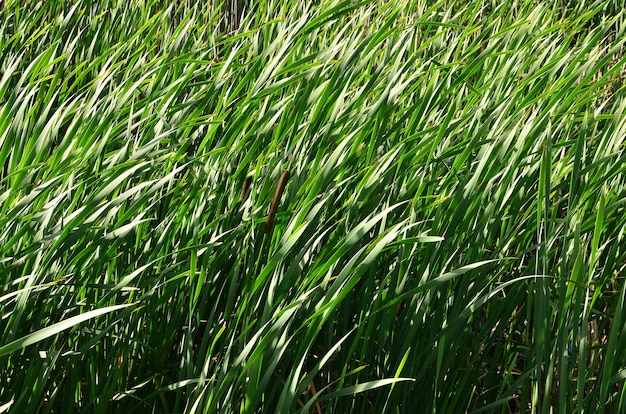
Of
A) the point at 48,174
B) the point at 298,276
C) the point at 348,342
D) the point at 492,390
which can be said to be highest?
the point at 48,174

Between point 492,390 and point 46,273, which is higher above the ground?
point 46,273

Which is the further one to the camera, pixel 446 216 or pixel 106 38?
pixel 106 38

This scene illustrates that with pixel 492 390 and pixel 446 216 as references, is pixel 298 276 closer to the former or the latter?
pixel 446 216

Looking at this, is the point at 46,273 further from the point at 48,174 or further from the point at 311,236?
the point at 311,236

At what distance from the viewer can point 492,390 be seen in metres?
1.26

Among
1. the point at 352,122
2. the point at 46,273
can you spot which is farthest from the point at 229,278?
the point at 352,122

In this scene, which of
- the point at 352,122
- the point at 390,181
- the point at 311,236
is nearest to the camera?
the point at 311,236

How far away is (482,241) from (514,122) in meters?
0.27

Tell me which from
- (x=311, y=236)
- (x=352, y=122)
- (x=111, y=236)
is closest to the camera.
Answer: (x=111, y=236)

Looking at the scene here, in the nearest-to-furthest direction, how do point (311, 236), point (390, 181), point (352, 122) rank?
point (311, 236) < point (390, 181) < point (352, 122)

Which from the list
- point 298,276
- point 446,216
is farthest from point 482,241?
point 298,276

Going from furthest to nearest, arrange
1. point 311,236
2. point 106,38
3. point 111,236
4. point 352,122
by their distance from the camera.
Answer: point 106,38
point 352,122
point 311,236
point 111,236

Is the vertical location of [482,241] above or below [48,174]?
below

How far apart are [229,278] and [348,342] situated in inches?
8.2
